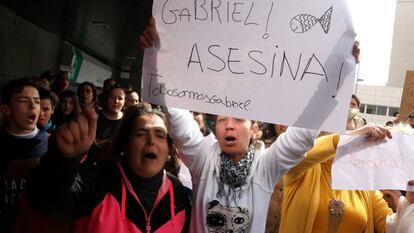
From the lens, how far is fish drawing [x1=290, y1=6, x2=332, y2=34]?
6.46 feet

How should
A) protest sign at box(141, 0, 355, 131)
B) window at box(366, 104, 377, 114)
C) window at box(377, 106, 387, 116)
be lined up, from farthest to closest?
window at box(366, 104, 377, 114), window at box(377, 106, 387, 116), protest sign at box(141, 0, 355, 131)

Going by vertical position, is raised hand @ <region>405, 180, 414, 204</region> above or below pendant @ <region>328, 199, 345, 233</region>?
above

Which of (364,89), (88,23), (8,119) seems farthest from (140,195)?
(364,89)

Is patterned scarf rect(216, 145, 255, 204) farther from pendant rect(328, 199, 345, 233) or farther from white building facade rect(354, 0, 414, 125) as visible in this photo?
white building facade rect(354, 0, 414, 125)

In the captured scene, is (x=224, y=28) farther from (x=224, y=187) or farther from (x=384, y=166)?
(x=384, y=166)

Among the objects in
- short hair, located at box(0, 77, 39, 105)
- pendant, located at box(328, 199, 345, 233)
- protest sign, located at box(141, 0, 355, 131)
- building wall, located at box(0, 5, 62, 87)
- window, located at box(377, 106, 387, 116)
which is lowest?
pendant, located at box(328, 199, 345, 233)

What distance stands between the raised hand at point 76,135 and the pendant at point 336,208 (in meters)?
1.69

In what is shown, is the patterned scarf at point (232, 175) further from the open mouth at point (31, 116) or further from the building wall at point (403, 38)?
the building wall at point (403, 38)

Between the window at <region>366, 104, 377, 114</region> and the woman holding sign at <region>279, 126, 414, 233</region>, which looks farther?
the window at <region>366, 104, 377, 114</region>

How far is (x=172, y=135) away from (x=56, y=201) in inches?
25.8

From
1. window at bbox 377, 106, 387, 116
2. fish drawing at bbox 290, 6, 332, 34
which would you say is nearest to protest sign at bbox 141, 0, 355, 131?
fish drawing at bbox 290, 6, 332, 34

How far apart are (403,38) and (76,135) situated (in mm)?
64045

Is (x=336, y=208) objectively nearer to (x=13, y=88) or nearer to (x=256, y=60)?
(x=256, y=60)

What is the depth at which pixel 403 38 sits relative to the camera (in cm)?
5844
